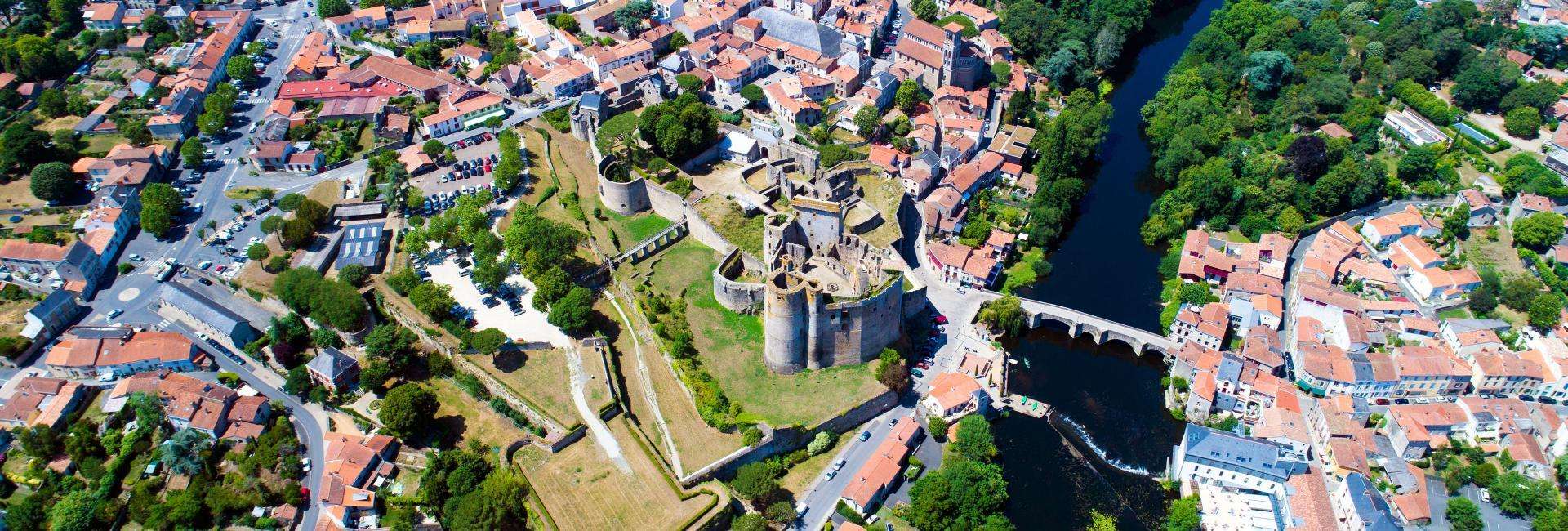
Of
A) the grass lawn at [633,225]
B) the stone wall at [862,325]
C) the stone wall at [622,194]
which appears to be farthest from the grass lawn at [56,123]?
the stone wall at [862,325]

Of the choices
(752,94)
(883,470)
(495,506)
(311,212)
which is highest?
(752,94)

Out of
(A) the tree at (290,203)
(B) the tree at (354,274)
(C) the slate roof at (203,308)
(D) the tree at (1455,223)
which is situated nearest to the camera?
(C) the slate roof at (203,308)

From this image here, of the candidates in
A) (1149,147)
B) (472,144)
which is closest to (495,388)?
(472,144)

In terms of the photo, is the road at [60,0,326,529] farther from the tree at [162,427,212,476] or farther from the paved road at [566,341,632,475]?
the paved road at [566,341,632,475]

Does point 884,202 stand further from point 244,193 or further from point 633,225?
point 244,193

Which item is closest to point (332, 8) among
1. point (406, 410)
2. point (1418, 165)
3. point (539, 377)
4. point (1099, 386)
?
point (539, 377)

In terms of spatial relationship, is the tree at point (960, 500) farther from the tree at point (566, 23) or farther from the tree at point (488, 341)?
the tree at point (566, 23)
